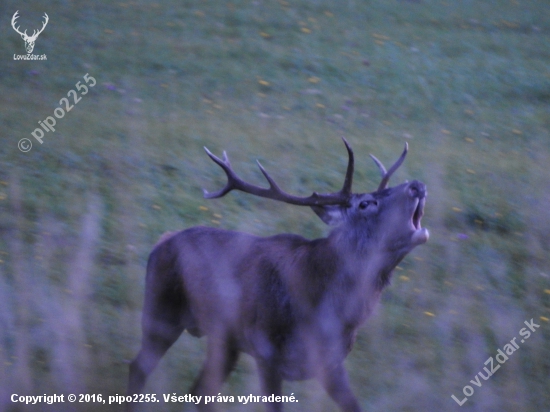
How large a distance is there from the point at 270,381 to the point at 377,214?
1.19 m

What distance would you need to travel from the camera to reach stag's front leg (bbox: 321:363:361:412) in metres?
4.30

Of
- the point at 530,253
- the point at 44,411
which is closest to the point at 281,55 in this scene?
the point at 530,253

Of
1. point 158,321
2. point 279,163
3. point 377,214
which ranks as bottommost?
point 279,163

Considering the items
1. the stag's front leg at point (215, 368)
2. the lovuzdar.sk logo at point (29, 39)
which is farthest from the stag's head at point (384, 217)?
the lovuzdar.sk logo at point (29, 39)

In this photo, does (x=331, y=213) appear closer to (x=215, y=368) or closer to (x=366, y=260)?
(x=366, y=260)

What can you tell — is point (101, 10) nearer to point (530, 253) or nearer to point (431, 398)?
point (530, 253)

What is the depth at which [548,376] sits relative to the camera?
509 cm

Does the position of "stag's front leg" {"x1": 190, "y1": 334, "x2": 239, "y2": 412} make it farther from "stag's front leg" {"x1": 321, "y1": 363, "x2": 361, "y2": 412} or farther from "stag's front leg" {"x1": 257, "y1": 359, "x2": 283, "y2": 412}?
"stag's front leg" {"x1": 321, "y1": 363, "x2": 361, "y2": 412}

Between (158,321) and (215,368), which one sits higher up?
(158,321)

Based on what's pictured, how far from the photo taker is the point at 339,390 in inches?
170

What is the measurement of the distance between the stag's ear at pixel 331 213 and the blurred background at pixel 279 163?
3.75 feet

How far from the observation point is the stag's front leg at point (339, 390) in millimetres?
4301

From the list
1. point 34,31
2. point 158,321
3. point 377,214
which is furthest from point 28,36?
point 377,214

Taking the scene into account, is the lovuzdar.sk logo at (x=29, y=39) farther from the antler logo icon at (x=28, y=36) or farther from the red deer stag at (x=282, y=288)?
the red deer stag at (x=282, y=288)
